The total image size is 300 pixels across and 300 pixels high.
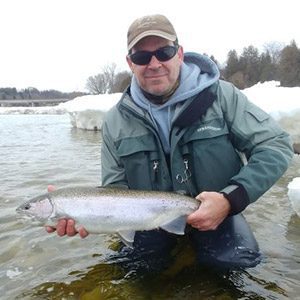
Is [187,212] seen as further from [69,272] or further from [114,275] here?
[69,272]

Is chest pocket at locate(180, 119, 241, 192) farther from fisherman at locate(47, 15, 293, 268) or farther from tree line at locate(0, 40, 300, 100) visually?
tree line at locate(0, 40, 300, 100)

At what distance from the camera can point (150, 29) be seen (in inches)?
132

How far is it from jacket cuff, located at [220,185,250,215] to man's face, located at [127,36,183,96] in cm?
99

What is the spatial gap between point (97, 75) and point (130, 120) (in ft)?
297

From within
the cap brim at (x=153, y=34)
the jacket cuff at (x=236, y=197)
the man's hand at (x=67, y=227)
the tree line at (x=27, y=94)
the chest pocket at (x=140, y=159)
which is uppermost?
the cap brim at (x=153, y=34)

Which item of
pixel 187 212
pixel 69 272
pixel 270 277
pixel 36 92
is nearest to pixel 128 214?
pixel 187 212

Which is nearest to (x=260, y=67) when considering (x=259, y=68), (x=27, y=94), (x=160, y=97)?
(x=259, y=68)

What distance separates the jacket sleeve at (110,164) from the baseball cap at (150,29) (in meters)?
0.83

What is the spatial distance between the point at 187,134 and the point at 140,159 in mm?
437

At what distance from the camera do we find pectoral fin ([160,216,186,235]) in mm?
3135

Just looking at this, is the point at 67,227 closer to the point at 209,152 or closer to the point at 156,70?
the point at 209,152

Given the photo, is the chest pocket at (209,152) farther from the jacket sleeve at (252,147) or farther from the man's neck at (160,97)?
the man's neck at (160,97)

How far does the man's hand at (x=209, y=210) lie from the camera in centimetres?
300

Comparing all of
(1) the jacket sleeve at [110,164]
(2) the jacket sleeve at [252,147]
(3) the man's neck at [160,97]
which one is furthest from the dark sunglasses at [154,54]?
(1) the jacket sleeve at [110,164]
